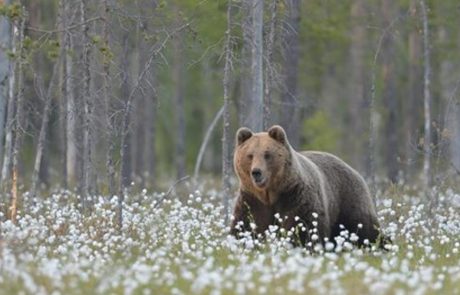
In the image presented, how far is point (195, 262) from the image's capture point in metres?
12.0

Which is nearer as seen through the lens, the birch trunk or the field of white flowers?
the field of white flowers

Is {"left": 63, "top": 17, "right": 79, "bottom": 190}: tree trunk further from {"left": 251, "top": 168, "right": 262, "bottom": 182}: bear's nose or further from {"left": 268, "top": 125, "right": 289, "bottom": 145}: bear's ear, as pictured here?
{"left": 251, "top": 168, "right": 262, "bottom": 182}: bear's nose

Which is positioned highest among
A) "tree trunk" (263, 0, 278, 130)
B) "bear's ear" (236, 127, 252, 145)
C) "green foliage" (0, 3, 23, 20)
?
"green foliage" (0, 3, 23, 20)

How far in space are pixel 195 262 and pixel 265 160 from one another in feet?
8.83

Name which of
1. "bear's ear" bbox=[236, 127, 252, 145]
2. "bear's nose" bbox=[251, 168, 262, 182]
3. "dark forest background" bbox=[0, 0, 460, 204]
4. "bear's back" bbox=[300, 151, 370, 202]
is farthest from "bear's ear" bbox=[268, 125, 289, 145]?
"dark forest background" bbox=[0, 0, 460, 204]

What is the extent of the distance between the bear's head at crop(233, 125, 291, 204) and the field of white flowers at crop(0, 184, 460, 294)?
2.36ft

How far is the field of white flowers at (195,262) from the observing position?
9633mm

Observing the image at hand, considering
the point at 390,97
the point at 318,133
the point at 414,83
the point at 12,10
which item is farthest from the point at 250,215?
the point at 318,133

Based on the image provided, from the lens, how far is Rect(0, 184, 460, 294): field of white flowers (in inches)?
379

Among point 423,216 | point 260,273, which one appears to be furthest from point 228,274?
point 423,216

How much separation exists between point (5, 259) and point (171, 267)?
5.89 feet

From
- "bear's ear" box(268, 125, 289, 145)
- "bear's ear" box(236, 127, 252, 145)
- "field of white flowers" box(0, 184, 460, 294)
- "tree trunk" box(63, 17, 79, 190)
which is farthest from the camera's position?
"tree trunk" box(63, 17, 79, 190)

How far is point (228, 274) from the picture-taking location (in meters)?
9.80

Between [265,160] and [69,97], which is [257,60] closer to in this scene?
[69,97]
